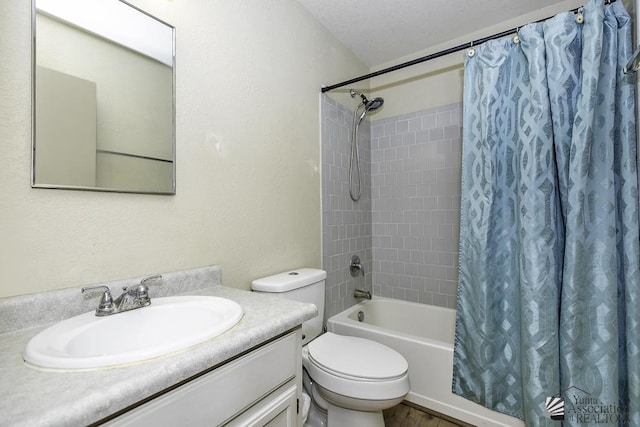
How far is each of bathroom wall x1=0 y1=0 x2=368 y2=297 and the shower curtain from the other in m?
1.06

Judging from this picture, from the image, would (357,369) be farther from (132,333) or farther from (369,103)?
(369,103)

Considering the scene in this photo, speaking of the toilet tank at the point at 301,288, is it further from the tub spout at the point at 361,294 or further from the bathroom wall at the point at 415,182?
the tub spout at the point at 361,294

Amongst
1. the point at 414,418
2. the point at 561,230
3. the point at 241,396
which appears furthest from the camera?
the point at 414,418

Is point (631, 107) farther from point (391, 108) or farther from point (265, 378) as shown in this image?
point (265, 378)

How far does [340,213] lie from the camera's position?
7.18ft

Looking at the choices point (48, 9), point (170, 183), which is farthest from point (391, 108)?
point (48, 9)

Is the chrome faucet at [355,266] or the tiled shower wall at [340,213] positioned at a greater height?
the tiled shower wall at [340,213]

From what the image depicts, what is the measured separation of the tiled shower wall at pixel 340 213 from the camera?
203cm

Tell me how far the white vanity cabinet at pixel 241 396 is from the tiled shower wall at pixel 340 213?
1107 millimetres

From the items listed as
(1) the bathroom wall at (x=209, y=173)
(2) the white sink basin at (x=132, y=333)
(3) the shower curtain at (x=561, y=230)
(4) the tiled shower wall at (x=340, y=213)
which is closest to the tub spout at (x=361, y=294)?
(4) the tiled shower wall at (x=340, y=213)

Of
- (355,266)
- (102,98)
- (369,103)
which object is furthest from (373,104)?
(102,98)

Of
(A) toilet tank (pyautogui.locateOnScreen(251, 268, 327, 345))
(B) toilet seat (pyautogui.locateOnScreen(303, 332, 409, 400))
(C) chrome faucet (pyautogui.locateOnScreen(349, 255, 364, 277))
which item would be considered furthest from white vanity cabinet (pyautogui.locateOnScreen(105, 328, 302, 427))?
(C) chrome faucet (pyautogui.locateOnScreen(349, 255, 364, 277))

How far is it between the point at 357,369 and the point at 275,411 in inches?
21.6

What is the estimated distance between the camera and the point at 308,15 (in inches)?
74.1
